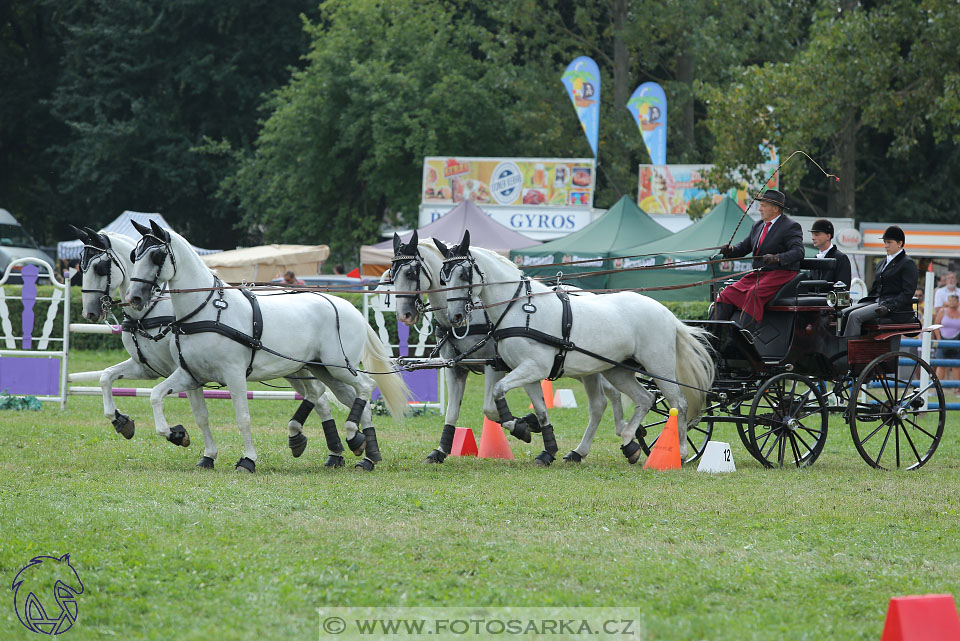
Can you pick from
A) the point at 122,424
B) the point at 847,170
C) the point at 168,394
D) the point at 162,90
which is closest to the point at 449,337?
the point at 168,394

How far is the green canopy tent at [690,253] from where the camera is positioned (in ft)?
67.9

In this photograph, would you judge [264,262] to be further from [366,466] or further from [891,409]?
[891,409]

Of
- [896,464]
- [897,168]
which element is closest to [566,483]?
[896,464]

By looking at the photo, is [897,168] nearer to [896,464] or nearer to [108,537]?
[896,464]

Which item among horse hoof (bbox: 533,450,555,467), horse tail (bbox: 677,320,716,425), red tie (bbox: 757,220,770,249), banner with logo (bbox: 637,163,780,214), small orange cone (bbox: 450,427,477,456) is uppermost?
banner with logo (bbox: 637,163,780,214)

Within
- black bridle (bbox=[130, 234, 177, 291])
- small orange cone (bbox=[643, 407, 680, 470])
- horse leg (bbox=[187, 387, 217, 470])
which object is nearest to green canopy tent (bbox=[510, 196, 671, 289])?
small orange cone (bbox=[643, 407, 680, 470])

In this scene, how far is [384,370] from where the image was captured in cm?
1060

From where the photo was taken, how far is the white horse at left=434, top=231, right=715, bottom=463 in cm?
986

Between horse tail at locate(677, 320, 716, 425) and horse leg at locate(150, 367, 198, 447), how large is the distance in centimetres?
436

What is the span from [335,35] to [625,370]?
25.9 meters

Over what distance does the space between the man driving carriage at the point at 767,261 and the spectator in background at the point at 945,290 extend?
9488 mm

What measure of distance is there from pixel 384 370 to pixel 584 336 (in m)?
1.91

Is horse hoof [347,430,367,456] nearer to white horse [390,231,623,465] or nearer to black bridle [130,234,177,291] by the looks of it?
white horse [390,231,623,465]

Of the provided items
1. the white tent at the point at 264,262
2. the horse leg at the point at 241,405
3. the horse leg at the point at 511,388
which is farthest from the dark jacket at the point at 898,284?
the white tent at the point at 264,262
